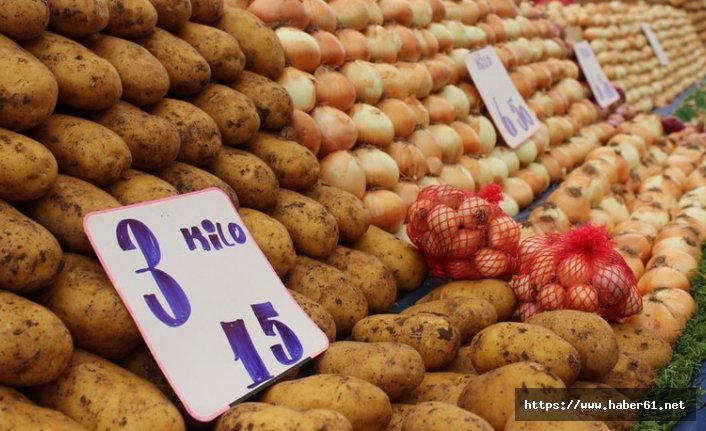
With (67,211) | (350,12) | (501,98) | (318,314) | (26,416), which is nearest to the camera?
(26,416)

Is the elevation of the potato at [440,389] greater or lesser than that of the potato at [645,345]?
Answer: lesser

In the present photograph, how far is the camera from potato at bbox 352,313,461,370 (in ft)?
6.81

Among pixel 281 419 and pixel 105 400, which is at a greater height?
pixel 281 419

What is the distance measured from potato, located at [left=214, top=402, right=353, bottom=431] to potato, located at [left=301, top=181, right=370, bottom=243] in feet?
3.77

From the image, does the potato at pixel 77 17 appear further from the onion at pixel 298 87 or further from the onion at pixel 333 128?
the onion at pixel 333 128

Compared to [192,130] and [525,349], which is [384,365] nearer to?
[525,349]

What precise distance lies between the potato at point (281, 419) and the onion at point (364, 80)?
2.01 m

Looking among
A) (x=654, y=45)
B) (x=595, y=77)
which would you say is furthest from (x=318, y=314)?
(x=654, y=45)

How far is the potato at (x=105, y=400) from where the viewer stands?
1.57 m

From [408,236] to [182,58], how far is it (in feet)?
3.62

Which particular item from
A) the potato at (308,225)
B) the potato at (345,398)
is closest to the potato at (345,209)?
the potato at (308,225)

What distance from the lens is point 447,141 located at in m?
3.71

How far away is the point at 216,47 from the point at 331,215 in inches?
27.7

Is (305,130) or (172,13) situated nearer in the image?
(172,13)
